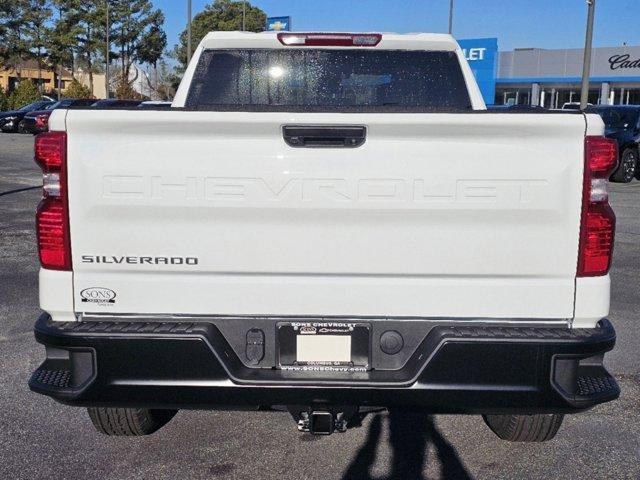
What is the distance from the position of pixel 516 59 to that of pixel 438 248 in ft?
166

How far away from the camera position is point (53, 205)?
116 inches

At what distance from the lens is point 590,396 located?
297cm

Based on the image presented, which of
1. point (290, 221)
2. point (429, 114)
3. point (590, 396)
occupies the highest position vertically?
point (429, 114)

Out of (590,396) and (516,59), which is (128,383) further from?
(516,59)

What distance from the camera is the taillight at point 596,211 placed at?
9.46 ft

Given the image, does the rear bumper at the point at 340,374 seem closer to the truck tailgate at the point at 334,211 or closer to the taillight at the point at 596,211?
the truck tailgate at the point at 334,211

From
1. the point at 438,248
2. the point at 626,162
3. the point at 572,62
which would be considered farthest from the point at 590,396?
the point at 572,62

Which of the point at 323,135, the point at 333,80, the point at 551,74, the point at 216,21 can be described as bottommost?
the point at 323,135

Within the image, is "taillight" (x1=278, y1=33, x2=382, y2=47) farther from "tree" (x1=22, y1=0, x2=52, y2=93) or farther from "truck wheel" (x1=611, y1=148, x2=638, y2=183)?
"tree" (x1=22, y1=0, x2=52, y2=93)

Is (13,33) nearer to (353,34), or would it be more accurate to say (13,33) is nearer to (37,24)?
(37,24)

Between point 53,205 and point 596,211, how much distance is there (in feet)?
6.94

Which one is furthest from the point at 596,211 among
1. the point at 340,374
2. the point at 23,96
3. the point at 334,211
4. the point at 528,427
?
the point at 23,96

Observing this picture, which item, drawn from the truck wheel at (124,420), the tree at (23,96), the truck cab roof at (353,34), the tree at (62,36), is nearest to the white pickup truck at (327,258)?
the truck wheel at (124,420)

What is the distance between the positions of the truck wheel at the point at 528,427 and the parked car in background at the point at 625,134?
15260 mm
